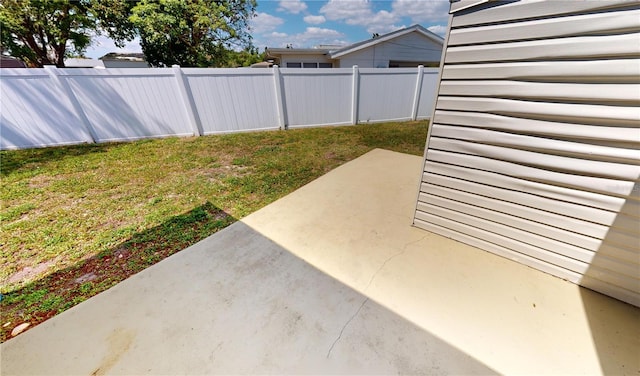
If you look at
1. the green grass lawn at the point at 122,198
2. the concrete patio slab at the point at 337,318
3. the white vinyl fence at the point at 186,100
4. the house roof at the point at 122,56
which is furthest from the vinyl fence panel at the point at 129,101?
the house roof at the point at 122,56

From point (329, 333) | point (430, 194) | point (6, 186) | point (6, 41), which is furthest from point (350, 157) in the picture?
point (6, 41)

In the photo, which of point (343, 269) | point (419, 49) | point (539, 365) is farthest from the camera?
point (419, 49)

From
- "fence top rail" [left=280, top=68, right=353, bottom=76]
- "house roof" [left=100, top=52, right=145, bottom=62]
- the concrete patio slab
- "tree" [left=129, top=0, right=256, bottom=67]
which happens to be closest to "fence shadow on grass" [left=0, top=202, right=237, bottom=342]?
the concrete patio slab

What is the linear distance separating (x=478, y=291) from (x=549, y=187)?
0.95m

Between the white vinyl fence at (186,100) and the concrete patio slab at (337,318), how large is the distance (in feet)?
15.8

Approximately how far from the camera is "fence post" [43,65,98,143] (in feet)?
15.8

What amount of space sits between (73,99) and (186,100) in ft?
7.01

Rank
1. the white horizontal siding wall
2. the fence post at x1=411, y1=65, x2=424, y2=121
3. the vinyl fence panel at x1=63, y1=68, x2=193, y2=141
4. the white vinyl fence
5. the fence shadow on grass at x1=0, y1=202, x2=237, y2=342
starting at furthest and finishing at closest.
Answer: the fence post at x1=411, y1=65, x2=424, y2=121 → the vinyl fence panel at x1=63, y1=68, x2=193, y2=141 → the white vinyl fence → the fence shadow on grass at x1=0, y1=202, x2=237, y2=342 → the white horizontal siding wall

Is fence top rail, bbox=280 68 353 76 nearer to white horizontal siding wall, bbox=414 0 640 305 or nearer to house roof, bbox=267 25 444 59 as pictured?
white horizontal siding wall, bbox=414 0 640 305

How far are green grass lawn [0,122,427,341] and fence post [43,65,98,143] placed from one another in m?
0.46

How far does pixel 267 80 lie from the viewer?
6.26 m

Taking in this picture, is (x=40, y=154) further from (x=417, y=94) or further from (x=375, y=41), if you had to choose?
(x=375, y=41)

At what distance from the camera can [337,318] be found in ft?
5.56

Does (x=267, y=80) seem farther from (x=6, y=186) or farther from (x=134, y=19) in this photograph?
(x=134, y=19)
